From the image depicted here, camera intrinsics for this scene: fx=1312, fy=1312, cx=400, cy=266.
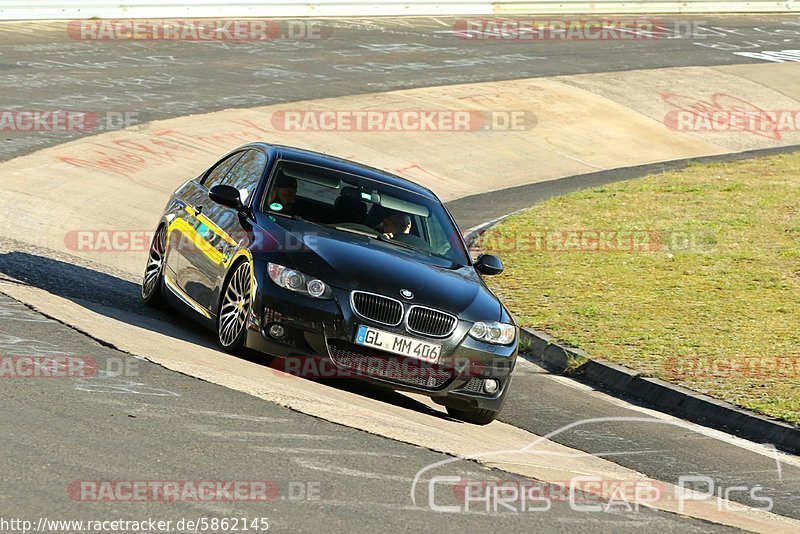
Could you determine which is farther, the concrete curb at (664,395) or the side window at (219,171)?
the side window at (219,171)

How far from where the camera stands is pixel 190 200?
11078 mm

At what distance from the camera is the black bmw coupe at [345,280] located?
8.78 meters

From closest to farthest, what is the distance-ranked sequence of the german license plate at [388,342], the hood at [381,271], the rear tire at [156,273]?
the german license plate at [388,342] < the hood at [381,271] < the rear tire at [156,273]

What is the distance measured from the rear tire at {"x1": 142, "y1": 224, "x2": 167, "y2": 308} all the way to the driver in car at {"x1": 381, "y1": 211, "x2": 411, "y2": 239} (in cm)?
207

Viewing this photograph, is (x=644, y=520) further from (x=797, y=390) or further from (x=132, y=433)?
(x=797, y=390)

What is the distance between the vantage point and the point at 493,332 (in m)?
9.12

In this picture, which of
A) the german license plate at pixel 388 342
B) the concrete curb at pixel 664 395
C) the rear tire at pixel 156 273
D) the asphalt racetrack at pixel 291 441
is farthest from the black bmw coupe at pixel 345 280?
the concrete curb at pixel 664 395

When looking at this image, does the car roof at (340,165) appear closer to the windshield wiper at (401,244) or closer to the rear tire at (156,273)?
the windshield wiper at (401,244)

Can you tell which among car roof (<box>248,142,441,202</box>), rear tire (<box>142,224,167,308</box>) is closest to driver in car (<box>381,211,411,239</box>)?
car roof (<box>248,142,441,202</box>)

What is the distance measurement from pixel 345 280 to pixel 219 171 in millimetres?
2883

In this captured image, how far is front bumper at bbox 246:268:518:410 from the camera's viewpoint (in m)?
8.74

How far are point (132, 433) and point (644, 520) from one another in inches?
103

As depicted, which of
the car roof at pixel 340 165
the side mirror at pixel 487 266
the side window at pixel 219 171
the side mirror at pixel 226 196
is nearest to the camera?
the side mirror at pixel 226 196

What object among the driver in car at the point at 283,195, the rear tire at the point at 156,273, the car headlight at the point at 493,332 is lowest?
the rear tire at the point at 156,273
